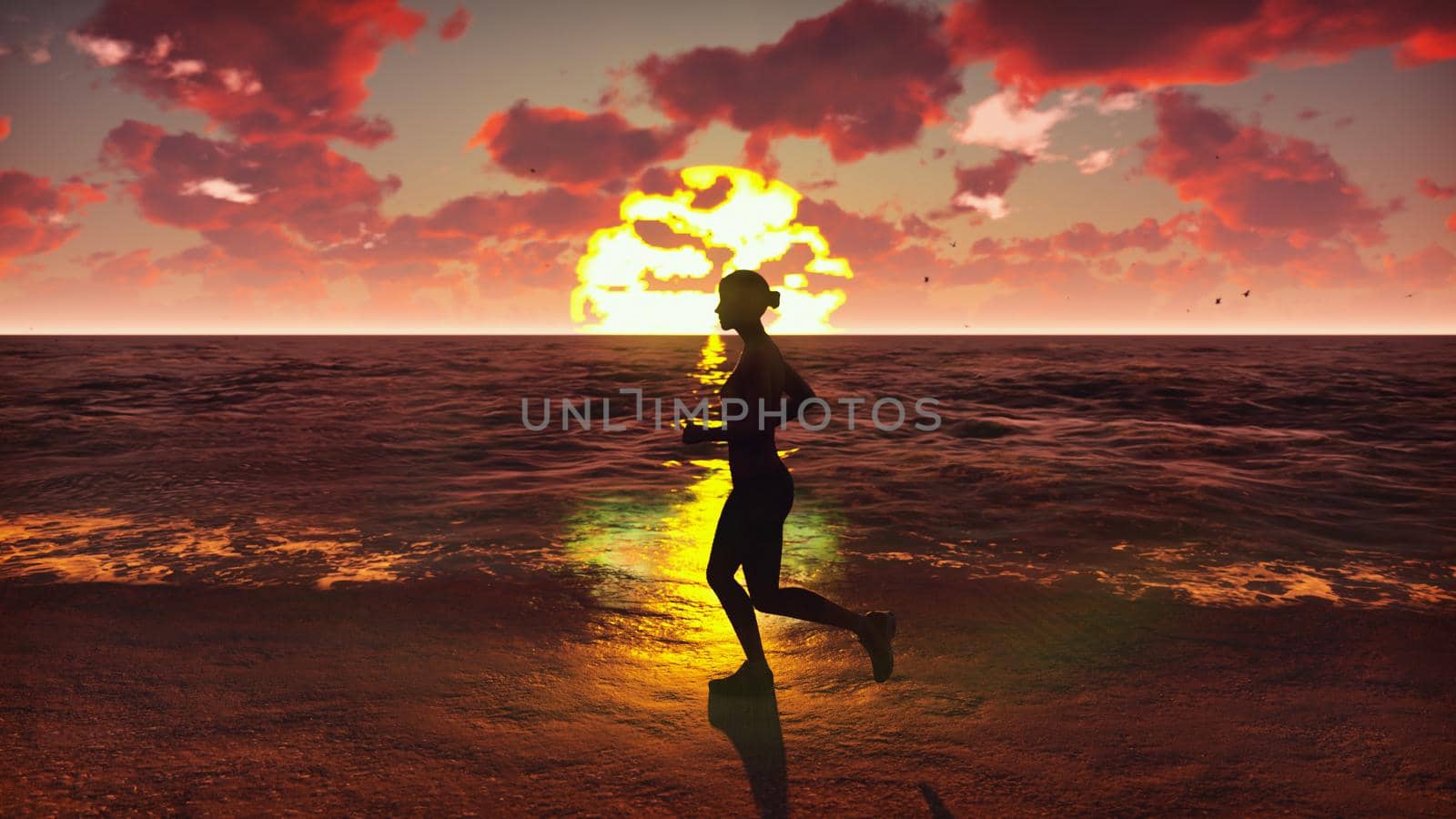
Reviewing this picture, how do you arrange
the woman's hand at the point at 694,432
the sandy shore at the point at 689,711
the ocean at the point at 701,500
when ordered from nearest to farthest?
the sandy shore at the point at 689,711 < the woman's hand at the point at 694,432 < the ocean at the point at 701,500

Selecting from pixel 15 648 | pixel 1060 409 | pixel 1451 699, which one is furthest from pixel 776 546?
pixel 1060 409

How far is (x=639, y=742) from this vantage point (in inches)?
127

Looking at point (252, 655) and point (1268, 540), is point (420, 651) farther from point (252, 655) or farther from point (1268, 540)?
point (1268, 540)

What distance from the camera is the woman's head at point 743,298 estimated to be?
Answer: 147 inches

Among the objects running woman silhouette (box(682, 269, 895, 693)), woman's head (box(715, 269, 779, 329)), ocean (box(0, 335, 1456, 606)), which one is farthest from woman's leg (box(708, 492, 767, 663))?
ocean (box(0, 335, 1456, 606))

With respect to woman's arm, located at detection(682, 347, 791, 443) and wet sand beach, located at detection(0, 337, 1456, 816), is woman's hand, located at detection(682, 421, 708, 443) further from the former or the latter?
wet sand beach, located at detection(0, 337, 1456, 816)

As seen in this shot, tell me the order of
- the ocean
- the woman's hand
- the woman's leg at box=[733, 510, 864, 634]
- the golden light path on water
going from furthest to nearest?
the ocean
the golden light path on water
the woman's leg at box=[733, 510, 864, 634]
the woman's hand

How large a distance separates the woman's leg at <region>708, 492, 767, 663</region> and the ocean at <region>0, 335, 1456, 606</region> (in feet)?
4.25

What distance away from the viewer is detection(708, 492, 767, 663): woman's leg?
12.2ft

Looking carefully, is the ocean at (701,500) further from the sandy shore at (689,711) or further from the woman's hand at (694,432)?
the woman's hand at (694,432)

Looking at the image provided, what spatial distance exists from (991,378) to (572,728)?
31987 mm

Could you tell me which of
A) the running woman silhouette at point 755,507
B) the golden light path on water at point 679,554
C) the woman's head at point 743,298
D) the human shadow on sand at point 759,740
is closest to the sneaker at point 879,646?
the running woman silhouette at point 755,507

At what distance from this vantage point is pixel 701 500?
30.2 ft

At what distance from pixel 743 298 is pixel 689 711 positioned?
1982mm
